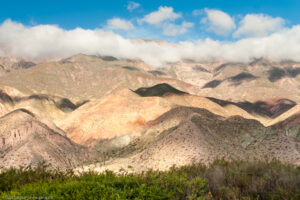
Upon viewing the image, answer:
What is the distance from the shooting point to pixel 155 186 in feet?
28.0

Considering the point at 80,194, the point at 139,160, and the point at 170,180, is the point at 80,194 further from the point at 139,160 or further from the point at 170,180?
the point at 139,160

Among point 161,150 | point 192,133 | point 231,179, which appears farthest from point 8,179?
point 192,133

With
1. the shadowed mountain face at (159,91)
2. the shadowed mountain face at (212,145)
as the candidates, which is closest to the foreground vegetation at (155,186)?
the shadowed mountain face at (212,145)

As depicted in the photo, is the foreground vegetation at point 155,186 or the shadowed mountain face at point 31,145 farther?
the shadowed mountain face at point 31,145

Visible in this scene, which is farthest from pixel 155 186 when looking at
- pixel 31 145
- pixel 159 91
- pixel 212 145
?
pixel 159 91

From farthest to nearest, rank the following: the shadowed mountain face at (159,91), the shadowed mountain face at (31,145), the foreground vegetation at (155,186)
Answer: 1. the shadowed mountain face at (159,91)
2. the shadowed mountain face at (31,145)
3. the foreground vegetation at (155,186)

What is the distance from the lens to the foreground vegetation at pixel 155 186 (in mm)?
7703

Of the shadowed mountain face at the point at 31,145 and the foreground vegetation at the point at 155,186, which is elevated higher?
the shadowed mountain face at the point at 31,145

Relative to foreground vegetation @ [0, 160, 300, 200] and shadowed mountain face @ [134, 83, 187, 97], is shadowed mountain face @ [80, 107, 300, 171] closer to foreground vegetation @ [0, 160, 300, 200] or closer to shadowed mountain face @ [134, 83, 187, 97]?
foreground vegetation @ [0, 160, 300, 200]

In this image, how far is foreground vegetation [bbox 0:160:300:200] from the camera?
303 inches

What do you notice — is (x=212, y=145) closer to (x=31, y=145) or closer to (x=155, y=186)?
(x=155, y=186)

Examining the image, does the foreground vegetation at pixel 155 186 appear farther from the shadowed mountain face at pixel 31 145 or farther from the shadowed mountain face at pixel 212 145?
the shadowed mountain face at pixel 31 145

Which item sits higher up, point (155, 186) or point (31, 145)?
point (31, 145)

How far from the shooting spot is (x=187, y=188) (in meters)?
8.90
